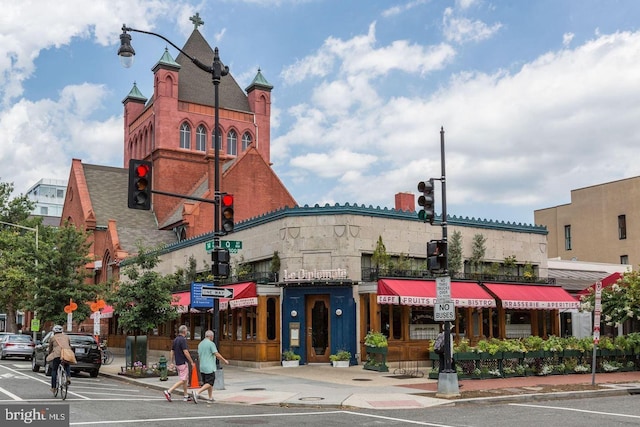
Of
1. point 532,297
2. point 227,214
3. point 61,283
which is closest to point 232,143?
point 61,283

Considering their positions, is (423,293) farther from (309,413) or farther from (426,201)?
(309,413)

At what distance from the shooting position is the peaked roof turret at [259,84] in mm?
62134

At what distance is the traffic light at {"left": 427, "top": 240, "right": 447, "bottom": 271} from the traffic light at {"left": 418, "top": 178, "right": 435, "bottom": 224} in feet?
2.17

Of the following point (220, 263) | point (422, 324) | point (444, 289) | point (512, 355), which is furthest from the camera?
point (422, 324)

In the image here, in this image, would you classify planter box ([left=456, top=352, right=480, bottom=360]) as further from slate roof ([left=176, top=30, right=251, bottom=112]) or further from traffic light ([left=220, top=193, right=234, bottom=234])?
slate roof ([left=176, top=30, right=251, bottom=112])

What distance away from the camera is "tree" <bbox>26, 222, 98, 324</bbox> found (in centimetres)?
3900

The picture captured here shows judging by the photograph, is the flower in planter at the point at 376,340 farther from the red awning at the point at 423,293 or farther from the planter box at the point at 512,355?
the planter box at the point at 512,355

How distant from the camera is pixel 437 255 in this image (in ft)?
60.4

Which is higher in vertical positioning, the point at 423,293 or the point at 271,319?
the point at 423,293

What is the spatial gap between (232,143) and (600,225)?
31.6m

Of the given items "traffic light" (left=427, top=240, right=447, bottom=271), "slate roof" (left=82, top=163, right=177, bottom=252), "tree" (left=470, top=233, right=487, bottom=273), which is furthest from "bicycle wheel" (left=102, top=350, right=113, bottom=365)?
"traffic light" (left=427, top=240, right=447, bottom=271)

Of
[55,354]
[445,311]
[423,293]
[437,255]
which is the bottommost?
[55,354]

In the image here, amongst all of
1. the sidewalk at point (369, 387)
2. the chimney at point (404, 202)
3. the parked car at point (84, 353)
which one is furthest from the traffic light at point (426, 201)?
the chimney at point (404, 202)

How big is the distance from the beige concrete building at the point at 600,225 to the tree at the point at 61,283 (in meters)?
40.8
